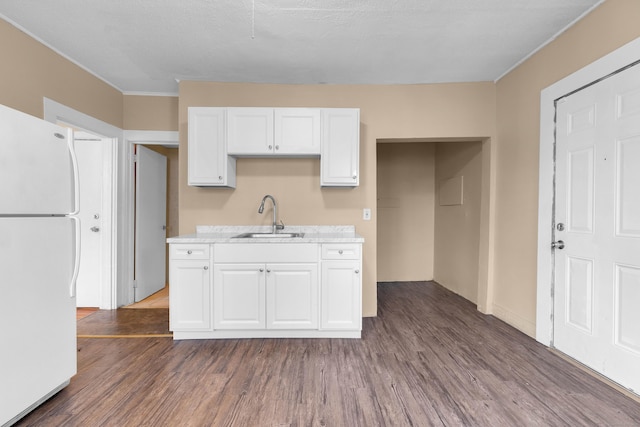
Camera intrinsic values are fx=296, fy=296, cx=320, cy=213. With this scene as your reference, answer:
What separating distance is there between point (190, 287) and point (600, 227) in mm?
3030

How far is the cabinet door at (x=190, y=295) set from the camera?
2473mm

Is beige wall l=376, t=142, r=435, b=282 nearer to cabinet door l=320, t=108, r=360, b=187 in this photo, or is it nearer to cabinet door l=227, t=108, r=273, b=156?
cabinet door l=320, t=108, r=360, b=187

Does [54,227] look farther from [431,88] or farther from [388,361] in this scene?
[431,88]

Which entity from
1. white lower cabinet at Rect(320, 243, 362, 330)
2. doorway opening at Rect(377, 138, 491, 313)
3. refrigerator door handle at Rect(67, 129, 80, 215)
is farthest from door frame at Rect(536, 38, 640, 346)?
refrigerator door handle at Rect(67, 129, 80, 215)

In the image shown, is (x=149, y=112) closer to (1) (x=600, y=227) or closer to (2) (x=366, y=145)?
(2) (x=366, y=145)

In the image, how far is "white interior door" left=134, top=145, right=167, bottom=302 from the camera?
3.56 meters

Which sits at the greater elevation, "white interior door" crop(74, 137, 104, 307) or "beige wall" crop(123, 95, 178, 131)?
"beige wall" crop(123, 95, 178, 131)

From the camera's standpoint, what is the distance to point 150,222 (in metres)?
3.79

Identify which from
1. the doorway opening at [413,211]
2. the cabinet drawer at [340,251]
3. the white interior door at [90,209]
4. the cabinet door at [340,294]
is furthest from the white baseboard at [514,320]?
the white interior door at [90,209]

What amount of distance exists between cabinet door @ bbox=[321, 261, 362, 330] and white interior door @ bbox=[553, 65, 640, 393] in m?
1.55

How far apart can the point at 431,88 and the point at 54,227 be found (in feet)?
11.0

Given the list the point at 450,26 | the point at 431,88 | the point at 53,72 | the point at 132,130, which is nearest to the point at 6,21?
A: the point at 53,72

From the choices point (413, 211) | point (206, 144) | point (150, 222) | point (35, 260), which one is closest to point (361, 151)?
point (206, 144)

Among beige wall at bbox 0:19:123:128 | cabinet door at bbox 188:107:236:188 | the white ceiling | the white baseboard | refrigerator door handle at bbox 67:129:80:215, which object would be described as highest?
the white ceiling
